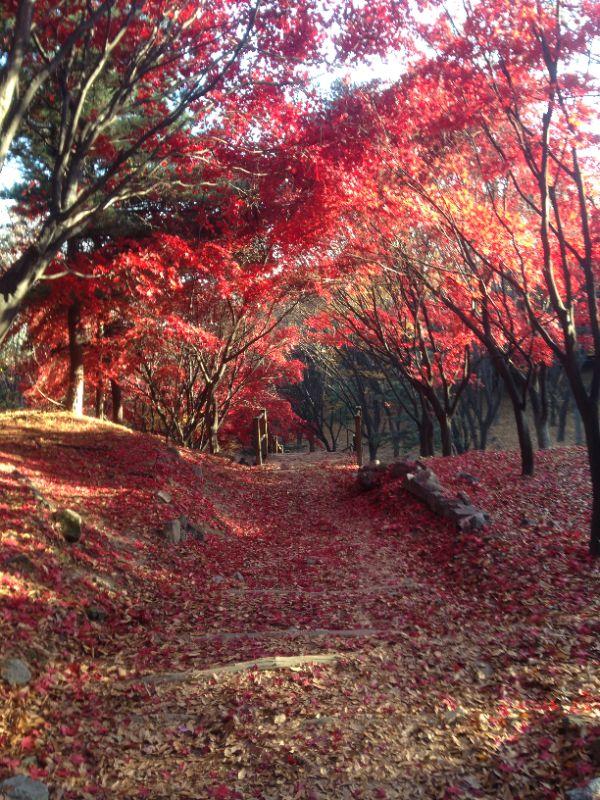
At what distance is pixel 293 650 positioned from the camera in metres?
5.24

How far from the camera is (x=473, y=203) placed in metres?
10.4

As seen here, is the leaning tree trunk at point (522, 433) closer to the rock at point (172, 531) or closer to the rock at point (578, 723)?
the rock at point (172, 531)

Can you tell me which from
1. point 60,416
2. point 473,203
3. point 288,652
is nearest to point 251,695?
point 288,652

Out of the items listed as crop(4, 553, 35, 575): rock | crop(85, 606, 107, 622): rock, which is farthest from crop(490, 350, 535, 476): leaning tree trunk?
crop(4, 553, 35, 575): rock

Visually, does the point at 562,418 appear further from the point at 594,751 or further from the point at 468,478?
the point at 594,751

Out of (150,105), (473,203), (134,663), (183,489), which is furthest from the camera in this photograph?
(183,489)

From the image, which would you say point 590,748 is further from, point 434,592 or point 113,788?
point 434,592

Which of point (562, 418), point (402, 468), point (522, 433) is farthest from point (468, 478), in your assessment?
point (562, 418)

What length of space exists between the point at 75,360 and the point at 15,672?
37.4 feet

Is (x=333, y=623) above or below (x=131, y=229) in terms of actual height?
below

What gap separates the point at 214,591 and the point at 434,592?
8.26 feet

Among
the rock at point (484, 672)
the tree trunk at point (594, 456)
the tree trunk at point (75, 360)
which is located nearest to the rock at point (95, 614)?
the rock at point (484, 672)

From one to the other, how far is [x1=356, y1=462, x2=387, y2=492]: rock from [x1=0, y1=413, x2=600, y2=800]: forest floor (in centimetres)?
287

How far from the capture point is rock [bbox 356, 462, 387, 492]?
13414 millimetres
